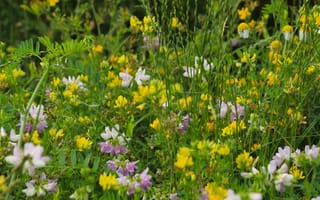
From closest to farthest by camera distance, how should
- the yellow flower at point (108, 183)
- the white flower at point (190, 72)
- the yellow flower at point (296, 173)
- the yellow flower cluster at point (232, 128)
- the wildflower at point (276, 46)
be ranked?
the yellow flower at point (108, 183), the yellow flower at point (296, 173), the yellow flower cluster at point (232, 128), the white flower at point (190, 72), the wildflower at point (276, 46)

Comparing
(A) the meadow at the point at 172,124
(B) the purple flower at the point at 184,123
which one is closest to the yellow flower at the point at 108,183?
(A) the meadow at the point at 172,124

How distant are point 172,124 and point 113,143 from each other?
0.87ft

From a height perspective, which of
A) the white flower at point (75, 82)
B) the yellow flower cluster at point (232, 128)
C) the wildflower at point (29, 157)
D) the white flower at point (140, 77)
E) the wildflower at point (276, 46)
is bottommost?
the yellow flower cluster at point (232, 128)

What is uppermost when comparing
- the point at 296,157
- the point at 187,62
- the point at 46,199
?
the point at 187,62

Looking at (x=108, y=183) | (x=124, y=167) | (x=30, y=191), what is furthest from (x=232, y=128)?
(x=30, y=191)

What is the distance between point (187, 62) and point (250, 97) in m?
0.24

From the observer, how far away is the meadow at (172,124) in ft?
4.91

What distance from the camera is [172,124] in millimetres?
1571

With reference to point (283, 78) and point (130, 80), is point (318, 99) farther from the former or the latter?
point (130, 80)

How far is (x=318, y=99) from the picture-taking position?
215cm

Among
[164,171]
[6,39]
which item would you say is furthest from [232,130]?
[6,39]

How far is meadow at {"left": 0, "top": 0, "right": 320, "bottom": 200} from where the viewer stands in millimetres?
1497

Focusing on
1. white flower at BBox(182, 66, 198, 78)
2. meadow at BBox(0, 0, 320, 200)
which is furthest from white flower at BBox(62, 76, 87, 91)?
white flower at BBox(182, 66, 198, 78)

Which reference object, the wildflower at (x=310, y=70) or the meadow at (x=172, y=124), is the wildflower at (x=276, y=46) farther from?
the wildflower at (x=310, y=70)
